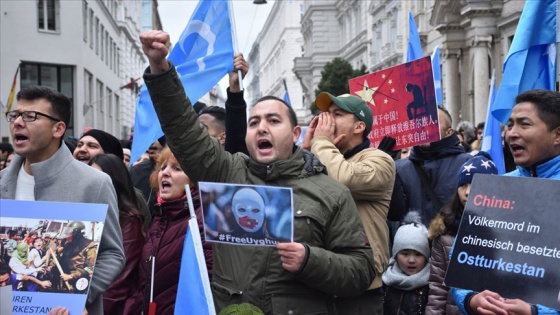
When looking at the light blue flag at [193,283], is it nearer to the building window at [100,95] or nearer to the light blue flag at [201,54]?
the light blue flag at [201,54]

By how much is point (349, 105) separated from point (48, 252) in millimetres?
2219

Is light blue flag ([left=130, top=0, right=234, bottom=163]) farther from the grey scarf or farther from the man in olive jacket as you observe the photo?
the man in olive jacket

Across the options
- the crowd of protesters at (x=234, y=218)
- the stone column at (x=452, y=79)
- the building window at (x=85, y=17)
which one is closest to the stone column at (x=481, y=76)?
the stone column at (x=452, y=79)

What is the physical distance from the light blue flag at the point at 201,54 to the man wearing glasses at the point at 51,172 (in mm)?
2557

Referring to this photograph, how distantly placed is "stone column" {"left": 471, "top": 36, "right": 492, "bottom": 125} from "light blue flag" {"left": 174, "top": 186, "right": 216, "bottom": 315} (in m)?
25.9

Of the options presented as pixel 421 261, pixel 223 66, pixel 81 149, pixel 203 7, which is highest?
pixel 203 7

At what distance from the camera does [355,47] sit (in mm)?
61062

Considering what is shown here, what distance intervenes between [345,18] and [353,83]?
6245 centimetres

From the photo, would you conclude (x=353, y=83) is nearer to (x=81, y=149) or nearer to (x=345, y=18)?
(x=81, y=149)

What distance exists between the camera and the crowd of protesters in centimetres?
358

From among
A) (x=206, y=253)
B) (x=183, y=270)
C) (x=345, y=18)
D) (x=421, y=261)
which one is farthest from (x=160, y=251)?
(x=345, y=18)

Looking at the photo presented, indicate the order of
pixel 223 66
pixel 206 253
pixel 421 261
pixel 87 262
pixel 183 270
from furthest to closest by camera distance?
pixel 223 66, pixel 421 261, pixel 206 253, pixel 183 270, pixel 87 262

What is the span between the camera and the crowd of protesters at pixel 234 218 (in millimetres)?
3576

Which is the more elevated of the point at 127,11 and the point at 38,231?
the point at 127,11
